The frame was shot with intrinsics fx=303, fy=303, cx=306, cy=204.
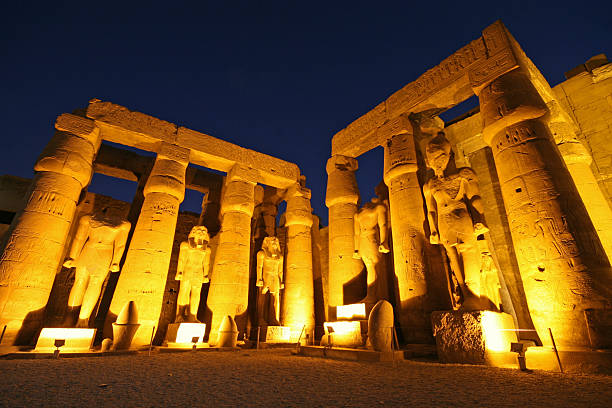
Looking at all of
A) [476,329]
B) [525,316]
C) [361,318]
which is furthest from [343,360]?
[525,316]

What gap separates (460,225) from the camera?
584cm

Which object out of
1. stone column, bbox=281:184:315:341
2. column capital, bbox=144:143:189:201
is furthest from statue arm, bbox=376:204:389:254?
column capital, bbox=144:143:189:201

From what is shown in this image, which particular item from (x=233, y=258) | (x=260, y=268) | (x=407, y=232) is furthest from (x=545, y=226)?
(x=233, y=258)

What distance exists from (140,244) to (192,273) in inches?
60.6

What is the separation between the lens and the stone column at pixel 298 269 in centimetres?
934

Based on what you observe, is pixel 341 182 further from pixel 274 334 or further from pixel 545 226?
pixel 545 226

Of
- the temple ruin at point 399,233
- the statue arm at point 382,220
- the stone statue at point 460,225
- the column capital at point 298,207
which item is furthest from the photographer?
the column capital at point 298,207

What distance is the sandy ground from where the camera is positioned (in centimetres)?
249

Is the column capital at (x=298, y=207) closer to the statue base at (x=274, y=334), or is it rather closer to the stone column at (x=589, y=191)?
the statue base at (x=274, y=334)

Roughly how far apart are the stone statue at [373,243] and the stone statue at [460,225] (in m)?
1.51

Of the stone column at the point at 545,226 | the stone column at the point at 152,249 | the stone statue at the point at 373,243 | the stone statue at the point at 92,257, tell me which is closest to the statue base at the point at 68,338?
the stone statue at the point at 92,257

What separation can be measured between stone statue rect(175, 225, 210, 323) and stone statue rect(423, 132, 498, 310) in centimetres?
611

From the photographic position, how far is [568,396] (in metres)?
2.71

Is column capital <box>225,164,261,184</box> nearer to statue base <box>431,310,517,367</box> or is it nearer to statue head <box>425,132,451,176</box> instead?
statue head <box>425,132,451,176</box>
